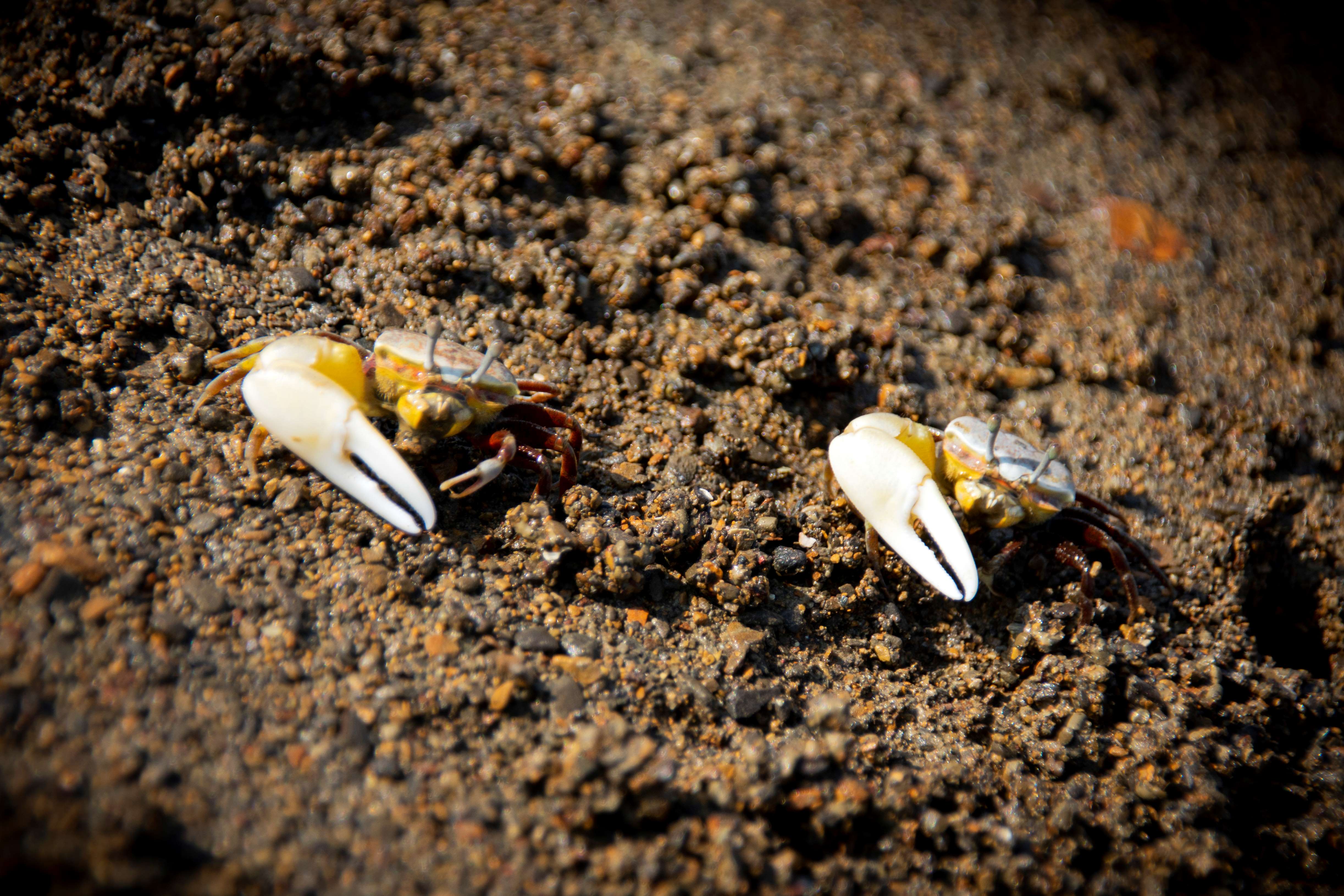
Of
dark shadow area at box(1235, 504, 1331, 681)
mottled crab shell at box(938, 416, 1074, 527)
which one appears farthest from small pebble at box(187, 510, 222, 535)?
dark shadow area at box(1235, 504, 1331, 681)

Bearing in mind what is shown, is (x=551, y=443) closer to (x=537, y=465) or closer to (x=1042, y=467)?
(x=537, y=465)

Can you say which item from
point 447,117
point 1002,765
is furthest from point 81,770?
point 447,117

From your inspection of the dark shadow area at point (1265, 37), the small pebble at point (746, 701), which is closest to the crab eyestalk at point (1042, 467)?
the small pebble at point (746, 701)

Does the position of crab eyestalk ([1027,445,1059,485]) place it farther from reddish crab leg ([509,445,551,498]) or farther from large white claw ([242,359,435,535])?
large white claw ([242,359,435,535])

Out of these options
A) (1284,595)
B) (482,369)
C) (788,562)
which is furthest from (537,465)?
(1284,595)

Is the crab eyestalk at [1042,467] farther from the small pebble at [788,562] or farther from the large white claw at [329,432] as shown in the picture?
the large white claw at [329,432]
